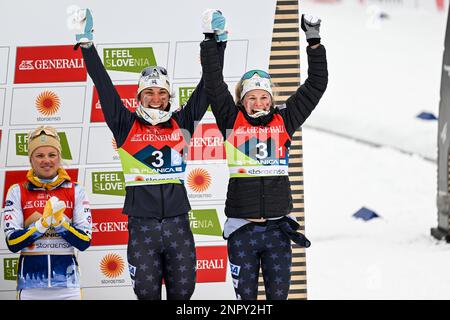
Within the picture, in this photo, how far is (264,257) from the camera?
17.7 feet

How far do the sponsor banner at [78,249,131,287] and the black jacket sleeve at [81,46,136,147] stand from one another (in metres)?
1.18

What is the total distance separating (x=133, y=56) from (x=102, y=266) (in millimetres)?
1420

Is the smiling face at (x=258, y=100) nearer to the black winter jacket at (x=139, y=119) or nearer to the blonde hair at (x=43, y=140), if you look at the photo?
the black winter jacket at (x=139, y=119)

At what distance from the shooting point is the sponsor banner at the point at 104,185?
258 inches

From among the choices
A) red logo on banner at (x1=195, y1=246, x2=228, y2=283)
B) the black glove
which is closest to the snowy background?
red logo on banner at (x1=195, y1=246, x2=228, y2=283)

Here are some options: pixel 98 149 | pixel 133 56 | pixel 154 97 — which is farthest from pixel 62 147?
pixel 154 97

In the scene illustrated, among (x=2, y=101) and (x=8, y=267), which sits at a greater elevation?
(x=2, y=101)

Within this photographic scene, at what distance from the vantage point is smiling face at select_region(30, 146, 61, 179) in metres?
5.57

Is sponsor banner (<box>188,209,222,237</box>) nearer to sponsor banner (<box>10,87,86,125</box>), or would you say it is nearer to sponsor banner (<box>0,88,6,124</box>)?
sponsor banner (<box>10,87,86,125</box>)

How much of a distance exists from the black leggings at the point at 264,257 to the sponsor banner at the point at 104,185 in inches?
55.4

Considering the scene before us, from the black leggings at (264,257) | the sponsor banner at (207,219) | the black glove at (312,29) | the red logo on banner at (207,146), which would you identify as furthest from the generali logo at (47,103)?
the black glove at (312,29)

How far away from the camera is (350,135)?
1786cm

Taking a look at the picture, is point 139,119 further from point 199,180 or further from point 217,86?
point 199,180

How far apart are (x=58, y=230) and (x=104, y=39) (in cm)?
158
